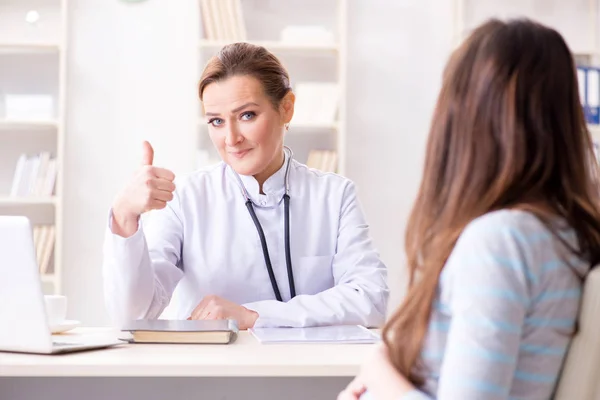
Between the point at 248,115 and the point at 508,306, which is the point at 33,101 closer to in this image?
the point at 248,115

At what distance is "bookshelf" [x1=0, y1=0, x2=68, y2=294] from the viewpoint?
3791mm

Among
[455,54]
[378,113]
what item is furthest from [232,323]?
[378,113]

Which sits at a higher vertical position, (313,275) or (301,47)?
(301,47)

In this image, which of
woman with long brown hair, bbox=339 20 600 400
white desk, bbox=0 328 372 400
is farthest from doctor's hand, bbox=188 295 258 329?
woman with long brown hair, bbox=339 20 600 400

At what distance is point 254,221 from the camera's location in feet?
7.09

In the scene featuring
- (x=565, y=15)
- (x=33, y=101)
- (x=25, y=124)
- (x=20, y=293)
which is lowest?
(x=20, y=293)

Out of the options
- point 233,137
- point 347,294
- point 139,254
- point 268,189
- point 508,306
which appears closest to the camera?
point 508,306

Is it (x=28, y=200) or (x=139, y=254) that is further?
(x=28, y=200)

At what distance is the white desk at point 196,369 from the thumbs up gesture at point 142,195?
0.26m

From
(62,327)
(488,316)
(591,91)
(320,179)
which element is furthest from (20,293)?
(591,91)

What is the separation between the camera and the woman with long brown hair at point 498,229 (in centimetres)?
83

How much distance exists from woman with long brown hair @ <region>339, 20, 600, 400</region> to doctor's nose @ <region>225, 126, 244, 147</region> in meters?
1.17

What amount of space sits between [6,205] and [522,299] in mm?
3459

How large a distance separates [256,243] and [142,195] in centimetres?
53
